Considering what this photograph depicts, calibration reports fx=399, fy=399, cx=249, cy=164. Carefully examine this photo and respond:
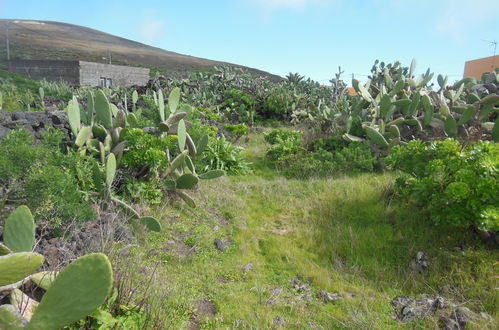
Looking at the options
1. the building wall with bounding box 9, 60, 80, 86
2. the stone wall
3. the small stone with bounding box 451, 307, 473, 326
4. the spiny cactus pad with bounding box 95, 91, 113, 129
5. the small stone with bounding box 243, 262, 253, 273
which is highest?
the building wall with bounding box 9, 60, 80, 86

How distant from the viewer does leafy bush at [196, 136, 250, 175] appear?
6.29 metres

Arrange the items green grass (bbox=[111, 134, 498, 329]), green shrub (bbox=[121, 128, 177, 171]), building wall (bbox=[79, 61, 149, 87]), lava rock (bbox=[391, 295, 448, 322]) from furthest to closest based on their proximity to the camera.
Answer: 1. building wall (bbox=[79, 61, 149, 87])
2. green shrub (bbox=[121, 128, 177, 171])
3. green grass (bbox=[111, 134, 498, 329])
4. lava rock (bbox=[391, 295, 448, 322])

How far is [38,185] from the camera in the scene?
296 cm

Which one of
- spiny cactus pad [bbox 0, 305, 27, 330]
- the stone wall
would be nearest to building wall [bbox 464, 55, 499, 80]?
the stone wall

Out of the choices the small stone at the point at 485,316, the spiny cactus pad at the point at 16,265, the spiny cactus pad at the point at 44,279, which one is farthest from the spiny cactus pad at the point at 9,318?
the small stone at the point at 485,316

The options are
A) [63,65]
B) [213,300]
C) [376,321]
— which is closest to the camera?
[376,321]

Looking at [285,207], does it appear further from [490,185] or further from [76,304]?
[76,304]

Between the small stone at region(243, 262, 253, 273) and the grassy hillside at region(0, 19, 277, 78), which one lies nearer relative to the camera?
the small stone at region(243, 262, 253, 273)

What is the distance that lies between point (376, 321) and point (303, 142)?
5.31 metres

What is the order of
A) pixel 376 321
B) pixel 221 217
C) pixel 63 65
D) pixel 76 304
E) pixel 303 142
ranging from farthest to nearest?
pixel 63 65
pixel 303 142
pixel 221 217
pixel 376 321
pixel 76 304

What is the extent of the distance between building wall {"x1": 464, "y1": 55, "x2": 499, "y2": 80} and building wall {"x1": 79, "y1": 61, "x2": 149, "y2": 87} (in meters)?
17.9

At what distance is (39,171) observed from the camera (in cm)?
305

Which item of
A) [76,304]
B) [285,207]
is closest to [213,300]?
[76,304]

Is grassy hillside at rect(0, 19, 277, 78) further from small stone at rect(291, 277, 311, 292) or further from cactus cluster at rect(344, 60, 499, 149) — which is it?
small stone at rect(291, 277, 311, 292)
